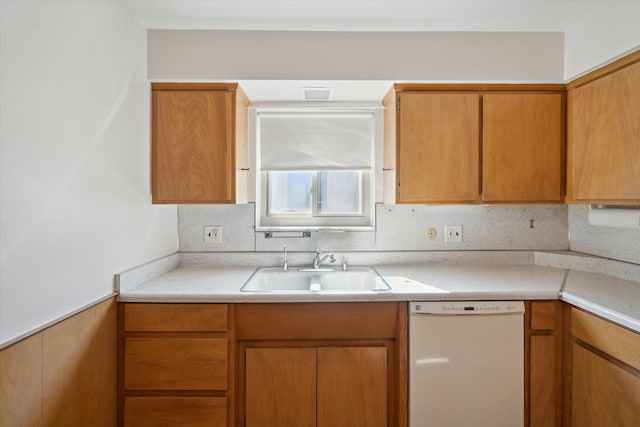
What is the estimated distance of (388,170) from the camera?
212 centimetres

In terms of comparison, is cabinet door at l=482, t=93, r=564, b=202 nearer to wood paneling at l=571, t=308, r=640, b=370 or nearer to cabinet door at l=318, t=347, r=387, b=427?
wood paneling at l=571, t=308, r=640, b=370

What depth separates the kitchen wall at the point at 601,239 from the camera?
1.83 meters

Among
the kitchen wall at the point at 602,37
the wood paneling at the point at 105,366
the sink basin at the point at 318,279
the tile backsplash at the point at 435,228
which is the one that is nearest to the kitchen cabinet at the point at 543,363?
the tile backsplash at the point at 435,228

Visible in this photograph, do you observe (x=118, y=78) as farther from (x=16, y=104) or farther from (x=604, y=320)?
(x=604, y=320)

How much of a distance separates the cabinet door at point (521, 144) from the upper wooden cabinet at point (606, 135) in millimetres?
79

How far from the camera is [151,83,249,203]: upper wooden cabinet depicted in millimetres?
1861

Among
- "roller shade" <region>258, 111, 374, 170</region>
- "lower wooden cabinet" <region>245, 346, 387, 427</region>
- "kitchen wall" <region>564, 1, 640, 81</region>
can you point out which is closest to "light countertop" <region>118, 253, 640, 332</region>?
"lower wooden cabinet" <region>245, 346, 387, 427</region>

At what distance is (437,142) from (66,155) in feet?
5.67

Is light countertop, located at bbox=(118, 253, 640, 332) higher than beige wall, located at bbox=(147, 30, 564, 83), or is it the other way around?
beige wall, located at bbox=(147, 30, 564, 83)

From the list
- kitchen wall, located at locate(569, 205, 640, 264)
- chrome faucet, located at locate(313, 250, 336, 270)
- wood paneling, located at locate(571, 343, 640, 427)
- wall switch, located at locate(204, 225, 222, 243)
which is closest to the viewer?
wood paneling, located at locate(571, 343, 640, 427)

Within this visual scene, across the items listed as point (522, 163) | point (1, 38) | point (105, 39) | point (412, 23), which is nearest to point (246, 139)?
point (105, 39)

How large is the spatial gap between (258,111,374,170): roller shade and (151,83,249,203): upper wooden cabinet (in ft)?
1.41

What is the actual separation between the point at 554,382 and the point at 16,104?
93.1 inches

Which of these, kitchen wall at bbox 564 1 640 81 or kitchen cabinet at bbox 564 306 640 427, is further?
kitchen wall at bbox 564 1 640 81
